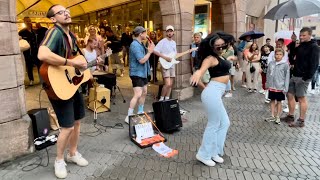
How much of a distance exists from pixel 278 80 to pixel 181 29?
112 inches

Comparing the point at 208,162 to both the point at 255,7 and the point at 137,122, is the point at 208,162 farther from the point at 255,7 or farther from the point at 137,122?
the point at 255,7

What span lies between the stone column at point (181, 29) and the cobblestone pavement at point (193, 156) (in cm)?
169

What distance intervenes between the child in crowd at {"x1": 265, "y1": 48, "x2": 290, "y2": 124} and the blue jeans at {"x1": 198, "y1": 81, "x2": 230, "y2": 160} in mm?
2463

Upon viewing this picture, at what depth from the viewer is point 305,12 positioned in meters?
6.62

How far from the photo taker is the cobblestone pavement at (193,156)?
3396mm

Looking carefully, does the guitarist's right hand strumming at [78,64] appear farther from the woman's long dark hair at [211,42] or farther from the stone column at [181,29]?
the stone column at [181,29]

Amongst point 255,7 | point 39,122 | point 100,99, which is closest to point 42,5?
point 100,99

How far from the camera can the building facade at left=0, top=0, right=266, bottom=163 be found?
11.5 ft

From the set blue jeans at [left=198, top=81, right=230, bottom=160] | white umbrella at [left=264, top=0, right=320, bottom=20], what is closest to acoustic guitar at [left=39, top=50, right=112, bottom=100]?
blue jeans at [left=198, top=81, right=230, bottom=160]

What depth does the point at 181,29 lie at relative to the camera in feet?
23.1

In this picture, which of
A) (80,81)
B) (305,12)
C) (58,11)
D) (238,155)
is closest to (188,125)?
(238,155)

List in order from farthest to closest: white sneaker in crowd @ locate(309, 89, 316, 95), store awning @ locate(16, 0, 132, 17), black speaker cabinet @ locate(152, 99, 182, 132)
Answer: store awning @ locate(16, 0, 132, 17)
white sneaker in crowd @ locate(309, 89, 316, 95)
black speaker cabinet @ locate(152, 99, 182, 132)

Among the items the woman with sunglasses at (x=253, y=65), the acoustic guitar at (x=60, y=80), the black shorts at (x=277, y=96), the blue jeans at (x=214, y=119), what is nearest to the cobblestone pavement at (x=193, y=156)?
the blue jeans at (x=214, y=119)

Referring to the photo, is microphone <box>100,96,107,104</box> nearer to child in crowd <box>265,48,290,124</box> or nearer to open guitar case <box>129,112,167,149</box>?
open guitar case <box>129,112,167,149</box>
